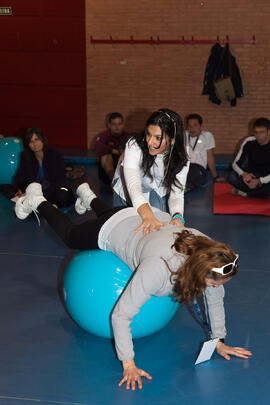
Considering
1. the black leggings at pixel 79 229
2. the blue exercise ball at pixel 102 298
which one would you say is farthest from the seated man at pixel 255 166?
the blue exercise ball at pixel 102 298

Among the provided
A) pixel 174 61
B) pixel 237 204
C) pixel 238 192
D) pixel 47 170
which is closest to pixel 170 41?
pixel 174 61

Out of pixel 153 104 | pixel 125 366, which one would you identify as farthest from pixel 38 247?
pixel 153 104

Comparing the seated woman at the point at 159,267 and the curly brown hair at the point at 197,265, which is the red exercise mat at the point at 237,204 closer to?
the seated woman at the point at 159,267

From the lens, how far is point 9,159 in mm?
6316

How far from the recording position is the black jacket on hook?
799cm

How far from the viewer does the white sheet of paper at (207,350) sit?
2.66 m

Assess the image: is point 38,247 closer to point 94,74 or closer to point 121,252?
point 121,252

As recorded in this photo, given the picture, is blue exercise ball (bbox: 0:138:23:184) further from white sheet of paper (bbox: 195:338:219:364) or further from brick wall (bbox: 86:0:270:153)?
white sheet of paper (bbox: 195:338:219:364)

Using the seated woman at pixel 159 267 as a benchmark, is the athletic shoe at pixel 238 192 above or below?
below

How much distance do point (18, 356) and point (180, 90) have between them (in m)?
6.34

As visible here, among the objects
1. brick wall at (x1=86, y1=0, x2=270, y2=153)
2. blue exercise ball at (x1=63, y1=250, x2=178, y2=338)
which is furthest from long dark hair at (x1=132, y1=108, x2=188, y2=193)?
brick wall at (x1=86, y1=0, x2=270, y2=153)

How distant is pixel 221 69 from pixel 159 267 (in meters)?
6.29

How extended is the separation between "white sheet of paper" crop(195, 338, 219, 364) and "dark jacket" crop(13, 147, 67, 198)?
3031 mm

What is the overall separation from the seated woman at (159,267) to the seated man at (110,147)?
11.8 feet
